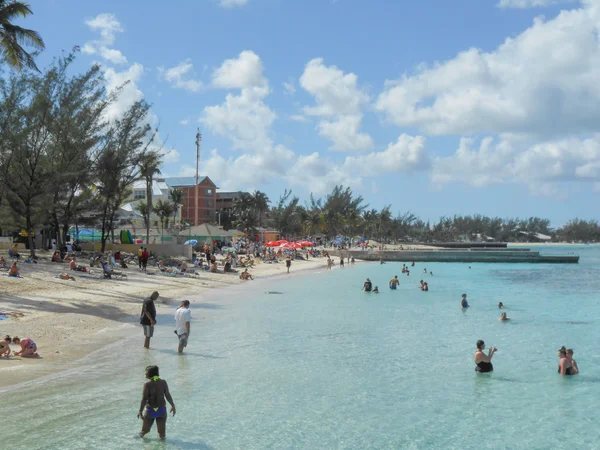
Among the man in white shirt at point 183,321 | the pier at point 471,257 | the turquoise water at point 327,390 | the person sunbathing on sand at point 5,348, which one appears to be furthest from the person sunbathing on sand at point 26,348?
the pier at point 471,257

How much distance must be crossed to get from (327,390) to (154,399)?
5.54 m

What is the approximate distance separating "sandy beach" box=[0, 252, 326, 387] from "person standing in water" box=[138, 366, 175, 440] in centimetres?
472

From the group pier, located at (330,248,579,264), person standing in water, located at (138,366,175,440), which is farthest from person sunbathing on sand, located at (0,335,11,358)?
pier, located at (330,248,579,264)

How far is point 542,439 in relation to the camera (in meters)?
10.8

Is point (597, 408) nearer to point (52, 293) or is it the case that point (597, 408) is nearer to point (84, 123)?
point (52, 293)

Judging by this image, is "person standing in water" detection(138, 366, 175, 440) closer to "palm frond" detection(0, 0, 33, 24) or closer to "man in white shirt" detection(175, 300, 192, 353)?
"man in white shirt" detection(175, 300, 192, 353)

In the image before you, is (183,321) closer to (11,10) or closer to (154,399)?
(154,399)

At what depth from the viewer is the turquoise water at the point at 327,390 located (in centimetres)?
1027

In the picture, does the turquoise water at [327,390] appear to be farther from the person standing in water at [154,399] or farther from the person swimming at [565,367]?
the person standing in water at [154,399]

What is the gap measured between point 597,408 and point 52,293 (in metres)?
20.2

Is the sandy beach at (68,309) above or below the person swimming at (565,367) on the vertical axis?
above

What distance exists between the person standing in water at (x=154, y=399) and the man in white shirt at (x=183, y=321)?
18.3 ft

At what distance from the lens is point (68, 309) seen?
20969 mm

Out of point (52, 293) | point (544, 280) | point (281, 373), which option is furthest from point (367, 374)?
point (544, 280)
